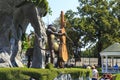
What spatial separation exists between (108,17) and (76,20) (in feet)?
16.9

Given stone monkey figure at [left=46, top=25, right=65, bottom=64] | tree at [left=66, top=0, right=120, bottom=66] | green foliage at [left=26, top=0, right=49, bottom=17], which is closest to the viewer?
stone monkey figure at [left=46, top=25, right=65, bottom=64]

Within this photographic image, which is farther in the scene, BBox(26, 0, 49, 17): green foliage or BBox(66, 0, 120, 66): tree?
BBox(66, 0, 120, 66): tree

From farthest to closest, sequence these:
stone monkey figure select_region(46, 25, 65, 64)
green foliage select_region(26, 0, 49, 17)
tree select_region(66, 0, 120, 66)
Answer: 1. tree select_region(66, 0, 120, 66)
2. green foliage select_region(26, 0, 49, 17)
3. stone monkey figure select_region(46, 25, 65, 64)

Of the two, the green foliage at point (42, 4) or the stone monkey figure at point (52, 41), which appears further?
the green foliage at point (42, 4)

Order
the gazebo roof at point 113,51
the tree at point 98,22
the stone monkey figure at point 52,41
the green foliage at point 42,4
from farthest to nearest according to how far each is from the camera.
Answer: the tree at point 98,22, the gazebo roof at point 113,51, the green foliage at point 42,4, the stone monkey figure at point 52,41

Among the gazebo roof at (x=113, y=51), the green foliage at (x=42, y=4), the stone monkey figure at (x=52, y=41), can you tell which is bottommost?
the gazebo roof at (x=113, y=51)

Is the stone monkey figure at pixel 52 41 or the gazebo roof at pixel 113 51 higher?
the stone monkey figure at pixel 52 41

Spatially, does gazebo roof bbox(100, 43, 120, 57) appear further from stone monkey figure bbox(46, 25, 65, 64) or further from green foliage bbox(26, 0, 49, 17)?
stone monkey figure bbox(46, 25, 65, 64)

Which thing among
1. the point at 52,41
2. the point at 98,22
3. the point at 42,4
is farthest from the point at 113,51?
the point at 52,41

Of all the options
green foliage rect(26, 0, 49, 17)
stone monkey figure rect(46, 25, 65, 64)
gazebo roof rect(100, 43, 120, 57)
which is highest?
green foliage rect(26, 0, 49, 17)

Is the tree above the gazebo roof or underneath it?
above

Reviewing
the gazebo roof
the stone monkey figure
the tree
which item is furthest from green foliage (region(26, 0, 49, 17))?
the tree

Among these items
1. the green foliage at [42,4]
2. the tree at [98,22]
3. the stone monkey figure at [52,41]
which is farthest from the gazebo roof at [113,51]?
the stone monkey figure at [52,41]

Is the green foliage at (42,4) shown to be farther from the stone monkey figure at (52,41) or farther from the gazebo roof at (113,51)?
the gazebo roof at (113,51)
